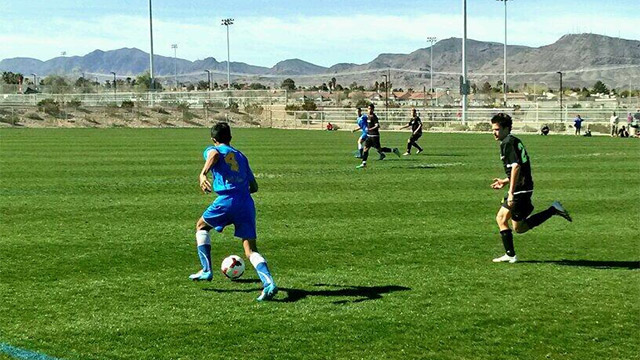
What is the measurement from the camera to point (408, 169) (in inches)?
891

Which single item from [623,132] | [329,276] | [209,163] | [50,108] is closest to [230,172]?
[209,163]

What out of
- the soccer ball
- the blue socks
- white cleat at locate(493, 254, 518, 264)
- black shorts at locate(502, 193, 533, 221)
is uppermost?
black shorts at locate(502, 193, 533, 221)

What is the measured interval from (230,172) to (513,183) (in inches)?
139

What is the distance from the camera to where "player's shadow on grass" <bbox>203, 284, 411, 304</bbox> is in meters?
8.00

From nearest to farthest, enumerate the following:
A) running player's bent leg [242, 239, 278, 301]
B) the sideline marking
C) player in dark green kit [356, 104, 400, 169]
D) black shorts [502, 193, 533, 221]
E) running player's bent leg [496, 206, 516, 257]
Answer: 1. the sideline marking
2. running player's bent leg [242, 239, 278, 301]
3. black shorts [502, 193, 533, 221]
4. running player's bent leg [496, 206, 516, 257]
5. player in dark green kit [356, 104, 400, 169]

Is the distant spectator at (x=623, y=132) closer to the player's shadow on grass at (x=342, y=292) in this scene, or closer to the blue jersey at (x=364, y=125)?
the blue jersey at (x=364, y=125)

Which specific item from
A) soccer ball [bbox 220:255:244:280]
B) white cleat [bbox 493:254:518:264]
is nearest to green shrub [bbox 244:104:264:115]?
white cleat [bbox 493:254:518:264]

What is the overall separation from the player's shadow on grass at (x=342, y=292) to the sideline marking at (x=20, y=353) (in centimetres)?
243

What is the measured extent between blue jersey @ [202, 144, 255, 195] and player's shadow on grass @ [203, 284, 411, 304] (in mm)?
1133

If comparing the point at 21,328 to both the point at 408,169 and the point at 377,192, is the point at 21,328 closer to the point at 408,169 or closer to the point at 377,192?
the point at 377,192

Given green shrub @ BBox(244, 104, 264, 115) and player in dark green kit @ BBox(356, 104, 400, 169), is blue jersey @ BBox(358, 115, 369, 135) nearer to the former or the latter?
player in dark green kit @ BBox(356, 104, 400, 169)

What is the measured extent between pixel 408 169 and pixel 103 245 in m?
13.2

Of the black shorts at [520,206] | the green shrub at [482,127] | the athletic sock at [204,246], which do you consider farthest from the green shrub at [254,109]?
the athletic sock at [204,246]

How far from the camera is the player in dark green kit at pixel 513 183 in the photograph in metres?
9.38
